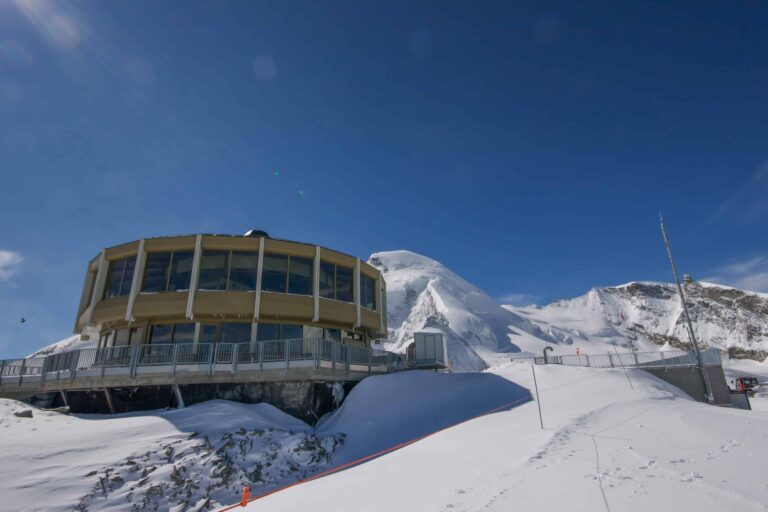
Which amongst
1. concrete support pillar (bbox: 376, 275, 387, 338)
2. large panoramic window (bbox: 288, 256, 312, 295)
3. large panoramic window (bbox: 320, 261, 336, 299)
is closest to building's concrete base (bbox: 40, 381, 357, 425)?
large panoramic window (bbox: 288, 256, 312, 295)

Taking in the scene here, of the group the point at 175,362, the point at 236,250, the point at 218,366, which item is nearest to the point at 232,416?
the point at 218,366

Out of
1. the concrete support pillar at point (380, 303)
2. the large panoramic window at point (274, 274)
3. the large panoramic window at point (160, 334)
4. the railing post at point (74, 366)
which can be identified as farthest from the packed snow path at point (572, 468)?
the large panoramic window at point (160, 334)

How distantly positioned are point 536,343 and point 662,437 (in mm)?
165266

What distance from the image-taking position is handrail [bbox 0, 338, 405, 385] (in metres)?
17.2

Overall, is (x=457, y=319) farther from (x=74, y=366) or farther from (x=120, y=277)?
(x=74, y=366)

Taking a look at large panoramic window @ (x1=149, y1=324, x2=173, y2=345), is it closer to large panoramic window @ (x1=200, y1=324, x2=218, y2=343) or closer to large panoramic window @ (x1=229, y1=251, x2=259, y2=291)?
large panoramic window @ (x1=200, y1=324, x2=218, y2=343)

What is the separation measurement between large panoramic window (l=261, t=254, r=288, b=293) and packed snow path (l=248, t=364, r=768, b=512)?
12.9 m

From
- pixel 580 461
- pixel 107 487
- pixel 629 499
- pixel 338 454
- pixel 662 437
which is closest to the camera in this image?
pixel 629 499

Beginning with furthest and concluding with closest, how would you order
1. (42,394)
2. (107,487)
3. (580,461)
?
(42,394) < (107,487) < (580,461)

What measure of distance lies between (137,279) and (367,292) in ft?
44.1

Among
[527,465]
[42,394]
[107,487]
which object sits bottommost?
[107,487]

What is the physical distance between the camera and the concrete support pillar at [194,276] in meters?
21.2

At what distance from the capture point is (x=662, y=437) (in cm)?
989

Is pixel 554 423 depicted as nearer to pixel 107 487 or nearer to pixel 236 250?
pixel 107 487
